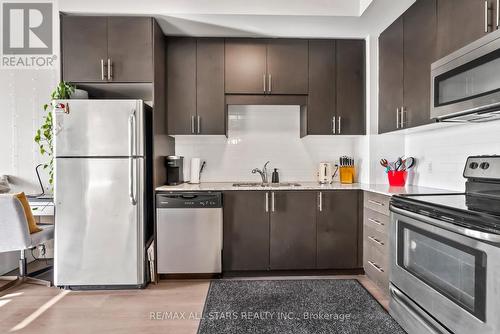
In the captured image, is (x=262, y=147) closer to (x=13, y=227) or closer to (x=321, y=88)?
(x=321, y=88)

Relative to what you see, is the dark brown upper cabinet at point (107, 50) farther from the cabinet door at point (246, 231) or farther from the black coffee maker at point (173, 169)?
the cabinet door at point (246, 231)

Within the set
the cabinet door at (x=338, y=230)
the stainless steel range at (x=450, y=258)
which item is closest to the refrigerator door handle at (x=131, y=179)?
the cabinet door at (x=338, y=230)

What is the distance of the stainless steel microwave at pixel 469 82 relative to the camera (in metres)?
1.38

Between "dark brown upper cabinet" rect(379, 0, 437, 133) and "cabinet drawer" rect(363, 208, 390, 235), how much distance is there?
2.58 feet

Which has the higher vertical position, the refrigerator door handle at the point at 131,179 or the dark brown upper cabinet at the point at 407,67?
the dark brown upper cabinet at the point at 407,67

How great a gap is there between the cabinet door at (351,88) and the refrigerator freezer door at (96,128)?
2038mm

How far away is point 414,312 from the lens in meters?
1.67

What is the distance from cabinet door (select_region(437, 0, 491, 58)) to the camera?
1643 mm

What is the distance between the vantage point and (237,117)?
3.26 metres

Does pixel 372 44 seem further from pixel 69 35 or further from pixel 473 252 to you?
pixel 69 35

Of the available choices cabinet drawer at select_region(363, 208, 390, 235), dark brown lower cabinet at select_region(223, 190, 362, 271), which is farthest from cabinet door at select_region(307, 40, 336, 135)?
cabinet drawer at select_region(363, 208, 390, 235)

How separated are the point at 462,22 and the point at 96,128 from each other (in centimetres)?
281

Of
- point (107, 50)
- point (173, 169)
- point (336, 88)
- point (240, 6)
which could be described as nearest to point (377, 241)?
point (336, 88)

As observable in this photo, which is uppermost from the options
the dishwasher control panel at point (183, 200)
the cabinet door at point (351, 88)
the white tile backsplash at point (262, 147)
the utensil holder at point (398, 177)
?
the cabinet door at point (351, 88)
